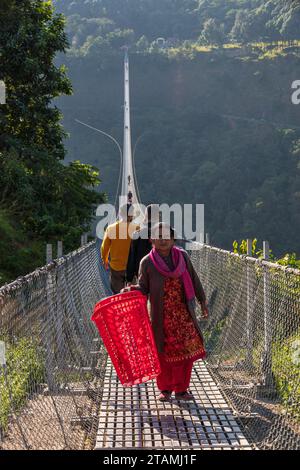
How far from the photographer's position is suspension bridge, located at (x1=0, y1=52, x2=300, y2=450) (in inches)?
108

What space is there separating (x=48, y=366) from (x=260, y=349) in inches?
49.8

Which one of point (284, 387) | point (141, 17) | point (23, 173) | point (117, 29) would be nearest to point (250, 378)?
point (284, 387)

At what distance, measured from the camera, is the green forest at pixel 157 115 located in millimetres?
9047

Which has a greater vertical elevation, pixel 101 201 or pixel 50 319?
pixel 101 201

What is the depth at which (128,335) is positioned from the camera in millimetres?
3053

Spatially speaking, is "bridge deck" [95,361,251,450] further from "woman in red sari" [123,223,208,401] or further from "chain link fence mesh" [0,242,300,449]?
"woman in red sari" [123,223,208,401]

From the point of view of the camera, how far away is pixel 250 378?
3.97 metres

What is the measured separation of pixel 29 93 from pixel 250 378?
677cm

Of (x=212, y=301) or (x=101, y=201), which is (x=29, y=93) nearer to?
(x=101, y=201)

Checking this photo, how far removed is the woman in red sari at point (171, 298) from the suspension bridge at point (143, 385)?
28 centimetres

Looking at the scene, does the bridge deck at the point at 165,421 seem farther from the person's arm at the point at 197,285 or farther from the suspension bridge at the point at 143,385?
the person's arm at the point at 197,285

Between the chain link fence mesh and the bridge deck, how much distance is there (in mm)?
82

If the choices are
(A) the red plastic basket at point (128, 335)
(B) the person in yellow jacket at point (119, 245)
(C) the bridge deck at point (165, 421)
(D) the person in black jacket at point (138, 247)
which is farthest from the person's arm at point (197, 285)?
(B) the person in yellow jacket at point (119, 245)

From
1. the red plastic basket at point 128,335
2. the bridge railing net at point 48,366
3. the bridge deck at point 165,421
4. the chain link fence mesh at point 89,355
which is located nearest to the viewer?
the bridge railing net at point 48,366
